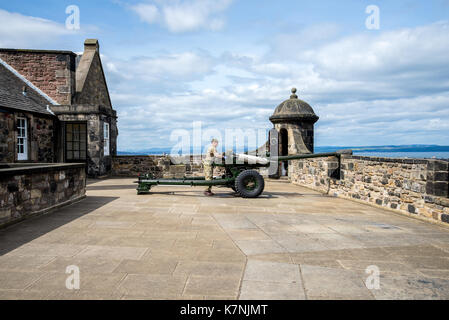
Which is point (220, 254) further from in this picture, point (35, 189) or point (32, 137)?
point (32, 137)

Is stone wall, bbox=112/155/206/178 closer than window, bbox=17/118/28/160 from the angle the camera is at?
No

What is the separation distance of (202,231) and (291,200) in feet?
14.0

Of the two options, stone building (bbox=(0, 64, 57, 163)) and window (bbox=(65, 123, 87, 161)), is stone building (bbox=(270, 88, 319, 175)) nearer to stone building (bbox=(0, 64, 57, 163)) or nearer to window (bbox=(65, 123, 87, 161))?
window (bbox=(65, 123, 87, 161))

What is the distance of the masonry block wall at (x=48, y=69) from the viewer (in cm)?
1620

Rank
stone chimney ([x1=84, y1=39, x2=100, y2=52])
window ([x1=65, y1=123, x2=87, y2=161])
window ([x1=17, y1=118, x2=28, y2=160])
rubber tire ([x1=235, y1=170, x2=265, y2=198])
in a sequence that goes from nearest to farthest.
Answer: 1. rubber tire ([x1=235, y1=170, x2=265, y2=198])
2. window ([x1=17, y1=118, x2=28, y2=160])
3. window ([x1=65, y1=123, x2=87, y2=161])
4. stone chimney ([x1=84, y1=39, x2=100, y2=52])

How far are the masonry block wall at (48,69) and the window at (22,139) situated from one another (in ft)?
10.4

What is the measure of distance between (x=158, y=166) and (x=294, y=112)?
6646 millimetres

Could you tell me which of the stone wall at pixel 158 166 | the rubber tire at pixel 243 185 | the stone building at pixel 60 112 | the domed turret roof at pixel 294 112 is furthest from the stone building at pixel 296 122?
the stone building at pixel 60 112

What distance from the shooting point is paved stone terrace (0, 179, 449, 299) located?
299cm

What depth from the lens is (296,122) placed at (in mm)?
14844

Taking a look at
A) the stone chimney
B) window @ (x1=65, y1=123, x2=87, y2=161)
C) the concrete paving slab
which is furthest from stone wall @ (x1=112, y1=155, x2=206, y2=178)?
the concrete paving slab

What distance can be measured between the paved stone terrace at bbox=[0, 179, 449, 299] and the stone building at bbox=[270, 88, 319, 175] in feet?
25.9

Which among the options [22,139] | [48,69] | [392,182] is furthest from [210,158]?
[48,69]
